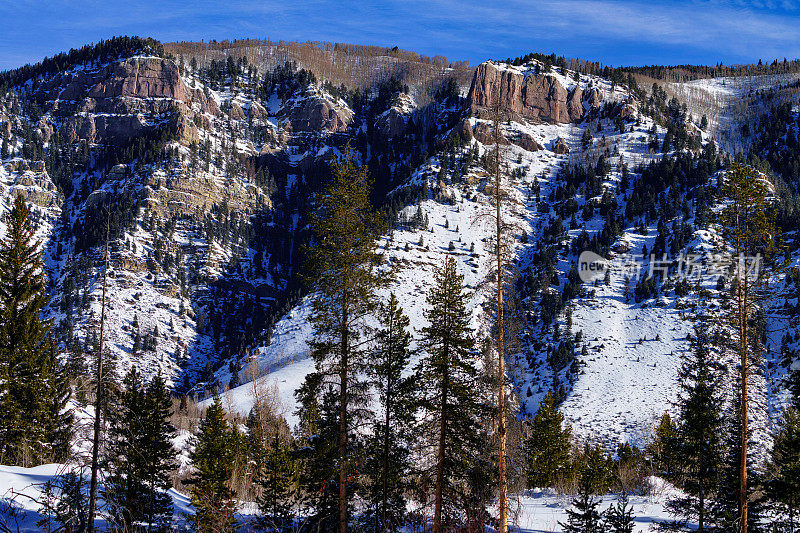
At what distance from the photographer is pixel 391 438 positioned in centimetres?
2189

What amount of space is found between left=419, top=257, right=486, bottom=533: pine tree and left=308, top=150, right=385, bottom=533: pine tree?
2640 millimetres

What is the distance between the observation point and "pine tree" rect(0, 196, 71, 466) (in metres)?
24.8

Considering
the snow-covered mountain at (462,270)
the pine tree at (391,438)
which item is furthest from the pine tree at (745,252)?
the snow-covered mountain at (462,270)

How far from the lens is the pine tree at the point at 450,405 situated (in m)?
18.1

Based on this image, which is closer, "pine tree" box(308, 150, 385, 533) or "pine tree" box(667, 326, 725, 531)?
"pine tree" box(308, 150, 385, 533)

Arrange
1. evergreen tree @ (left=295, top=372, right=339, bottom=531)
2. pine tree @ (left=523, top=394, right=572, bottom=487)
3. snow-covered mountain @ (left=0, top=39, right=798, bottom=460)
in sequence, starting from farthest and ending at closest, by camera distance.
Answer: snow-covered mountain @ (left=0, top=39, right=798, bottom=460), pine tree @ (left=523, top=394, right=572, bottom=487), evergreen tree @ (left=295, top=372, right=339, bottom=531)

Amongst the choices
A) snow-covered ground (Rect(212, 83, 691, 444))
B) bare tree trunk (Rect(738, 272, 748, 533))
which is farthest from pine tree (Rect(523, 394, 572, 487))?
bare tree trunk (Rect(738, 272, 748, 533))

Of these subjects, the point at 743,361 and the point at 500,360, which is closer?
the point at 500,360

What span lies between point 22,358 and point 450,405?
71.1ft

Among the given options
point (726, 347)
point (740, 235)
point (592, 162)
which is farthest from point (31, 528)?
point (592, 162)

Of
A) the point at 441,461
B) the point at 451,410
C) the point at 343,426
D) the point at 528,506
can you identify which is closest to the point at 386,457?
the point at 441,461

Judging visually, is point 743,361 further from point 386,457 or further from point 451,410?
point 386,457

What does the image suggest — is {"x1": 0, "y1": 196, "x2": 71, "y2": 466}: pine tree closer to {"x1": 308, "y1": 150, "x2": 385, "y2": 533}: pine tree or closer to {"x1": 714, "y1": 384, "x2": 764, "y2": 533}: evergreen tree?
{"x1": 308, "y1": 150, "x2": 385, "y2": 533}: pine tree

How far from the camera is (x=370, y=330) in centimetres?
1719
